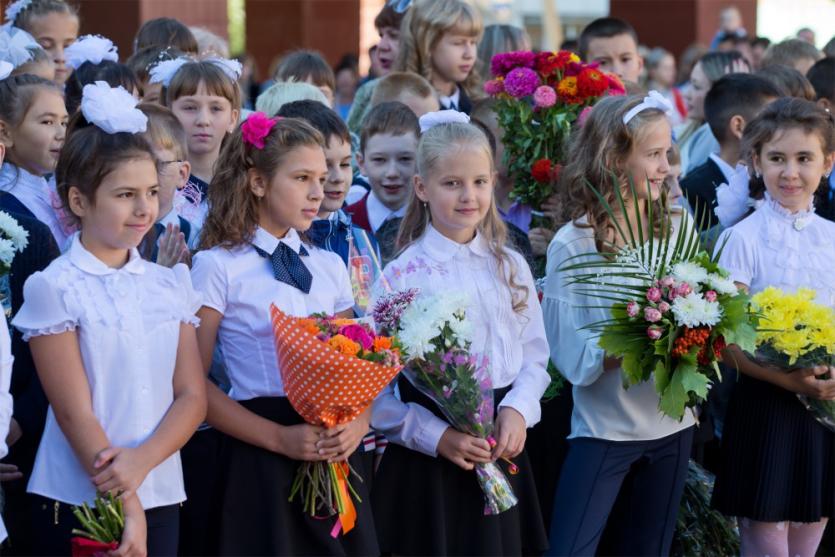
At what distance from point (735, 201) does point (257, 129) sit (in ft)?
8.05

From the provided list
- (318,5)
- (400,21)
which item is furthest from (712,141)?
(318,5)

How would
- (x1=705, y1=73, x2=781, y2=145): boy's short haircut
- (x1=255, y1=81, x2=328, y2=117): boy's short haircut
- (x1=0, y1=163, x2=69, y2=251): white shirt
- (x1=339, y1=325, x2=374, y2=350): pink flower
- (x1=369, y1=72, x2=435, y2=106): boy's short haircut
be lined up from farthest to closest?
(x1=705, y1=73, x2=781, y2=145): boy's short haircut
(x1=369, y1=72, x2=435, y2=106): boy's short haircut
(x1=255, y1=81, x2=328, y2=117): boy's short haircut
(x1=0, y1=163, x2=69, y2=251): white shirt
(x1=339, y1=325, x2=374, y2=350): pink flower

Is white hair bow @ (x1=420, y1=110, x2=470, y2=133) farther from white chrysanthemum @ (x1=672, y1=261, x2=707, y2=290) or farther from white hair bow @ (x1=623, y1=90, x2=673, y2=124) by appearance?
white chrysanthemum @ (x1=672, y1=261, x2=707, y2=290)

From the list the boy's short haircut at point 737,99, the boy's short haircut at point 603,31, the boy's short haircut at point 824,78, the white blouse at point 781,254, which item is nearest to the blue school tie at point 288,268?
the white blouse at point 781,254

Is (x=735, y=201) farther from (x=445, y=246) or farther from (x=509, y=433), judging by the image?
(x=509, y=433)

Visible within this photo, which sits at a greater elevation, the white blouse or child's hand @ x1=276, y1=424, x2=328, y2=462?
the white blouse

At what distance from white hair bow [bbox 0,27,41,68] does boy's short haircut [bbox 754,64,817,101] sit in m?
3.97

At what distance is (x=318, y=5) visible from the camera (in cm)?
1808

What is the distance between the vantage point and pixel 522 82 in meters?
5.39

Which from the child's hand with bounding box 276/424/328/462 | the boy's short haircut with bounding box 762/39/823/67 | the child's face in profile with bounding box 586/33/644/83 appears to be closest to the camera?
the child's hand with bounding box 276/424/328/462

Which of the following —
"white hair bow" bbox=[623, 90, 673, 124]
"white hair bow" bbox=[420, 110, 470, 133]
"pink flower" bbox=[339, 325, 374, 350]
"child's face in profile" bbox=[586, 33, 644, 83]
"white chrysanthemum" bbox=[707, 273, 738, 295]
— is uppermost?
"child's face in profile" bbox=[586, 33, 644, 83]

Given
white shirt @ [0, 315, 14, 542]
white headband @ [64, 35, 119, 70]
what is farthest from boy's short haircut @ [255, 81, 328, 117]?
white shirt @ [0, 315, 14, 542]

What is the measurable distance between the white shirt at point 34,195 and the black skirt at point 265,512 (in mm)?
1224

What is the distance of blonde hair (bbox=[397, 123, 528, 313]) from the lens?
447 centimetres
